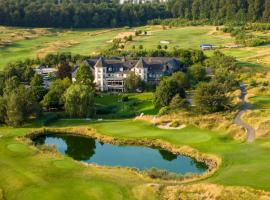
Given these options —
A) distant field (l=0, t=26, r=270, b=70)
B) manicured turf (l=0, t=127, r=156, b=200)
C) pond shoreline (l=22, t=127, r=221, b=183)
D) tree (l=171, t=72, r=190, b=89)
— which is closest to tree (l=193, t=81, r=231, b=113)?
pond shoreline (l=22, t=127, r=221, b=183)

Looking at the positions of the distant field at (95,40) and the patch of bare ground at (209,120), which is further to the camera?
the distant field at (95,40)

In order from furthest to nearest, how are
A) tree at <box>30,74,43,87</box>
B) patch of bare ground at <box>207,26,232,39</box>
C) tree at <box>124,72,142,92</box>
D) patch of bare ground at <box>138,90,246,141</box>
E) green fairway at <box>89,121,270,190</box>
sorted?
patch of bare ground at <box>207,26,232,39</box>, tree at <box>124,72,142,92</box>, tree at <box>30,74,43,87</box>, patch of bare ground at <box>138,90,246,141</box>, green fairway at <box>89,121,270,190</box>

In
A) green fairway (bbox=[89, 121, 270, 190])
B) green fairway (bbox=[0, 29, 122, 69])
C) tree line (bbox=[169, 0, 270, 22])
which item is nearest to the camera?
green fairway (bbox=[89, 121, 270, 190])

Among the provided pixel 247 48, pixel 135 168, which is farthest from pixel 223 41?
pixel 135 168

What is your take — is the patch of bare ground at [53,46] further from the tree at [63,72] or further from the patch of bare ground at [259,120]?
the patch of bare ground at [259,120]

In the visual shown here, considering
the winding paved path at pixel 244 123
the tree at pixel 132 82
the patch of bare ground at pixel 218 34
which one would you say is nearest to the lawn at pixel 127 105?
the tree at pixel 132 82

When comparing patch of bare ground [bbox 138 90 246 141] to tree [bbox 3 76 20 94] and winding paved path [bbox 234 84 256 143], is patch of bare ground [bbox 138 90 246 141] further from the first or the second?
tree [bbox 3 76 20 94]

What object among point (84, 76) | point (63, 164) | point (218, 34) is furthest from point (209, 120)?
point (218, 34)
